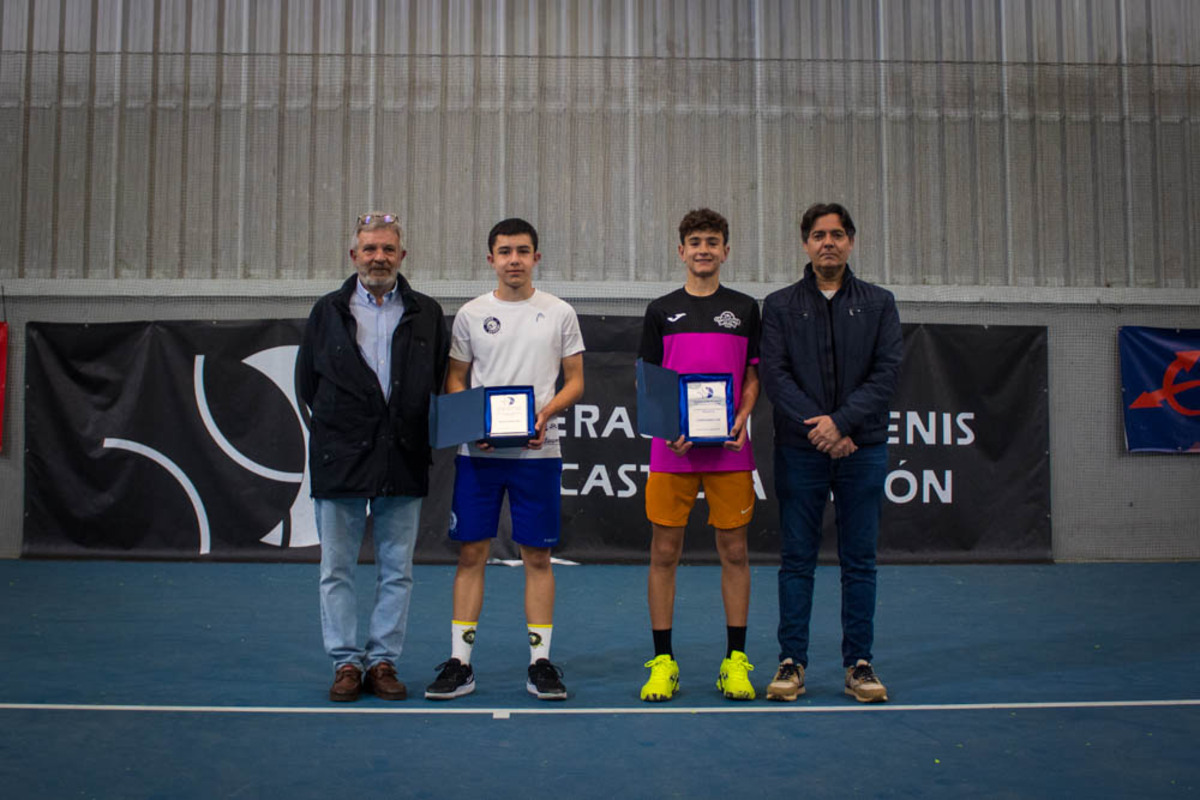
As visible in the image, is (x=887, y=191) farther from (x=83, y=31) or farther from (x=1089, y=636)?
(x=83, y=31)

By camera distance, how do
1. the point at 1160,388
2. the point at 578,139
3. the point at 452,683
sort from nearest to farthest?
1. the point at 452,683
2. the point at 1160,388
3. the point at 578,139

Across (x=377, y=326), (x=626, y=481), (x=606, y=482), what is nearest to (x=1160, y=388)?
(x=626, y=481)

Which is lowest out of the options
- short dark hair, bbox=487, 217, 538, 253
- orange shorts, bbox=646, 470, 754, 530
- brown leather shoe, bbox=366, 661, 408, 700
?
brown leather shoe, bbox=366, 661, 408, 700

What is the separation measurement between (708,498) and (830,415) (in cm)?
45

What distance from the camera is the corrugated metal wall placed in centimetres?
705

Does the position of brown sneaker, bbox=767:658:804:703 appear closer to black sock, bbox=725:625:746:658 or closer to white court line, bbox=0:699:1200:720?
white court line, bbox=0:699:1200:720

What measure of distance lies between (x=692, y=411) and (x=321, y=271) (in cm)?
Result: 481

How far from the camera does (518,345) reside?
3.06m

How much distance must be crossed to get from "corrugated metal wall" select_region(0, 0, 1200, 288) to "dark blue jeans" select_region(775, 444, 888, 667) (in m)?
4.26

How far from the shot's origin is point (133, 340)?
21.9ft

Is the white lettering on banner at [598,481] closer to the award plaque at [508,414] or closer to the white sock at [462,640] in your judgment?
the white sock at [462,640]

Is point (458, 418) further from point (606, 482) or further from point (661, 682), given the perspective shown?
point (606, 482)

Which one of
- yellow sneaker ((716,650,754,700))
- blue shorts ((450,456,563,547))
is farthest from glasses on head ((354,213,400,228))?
yellow sneaker ((716,650,754,700))

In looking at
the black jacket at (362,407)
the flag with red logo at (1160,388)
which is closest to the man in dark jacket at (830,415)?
the black jacket at (362,407)
